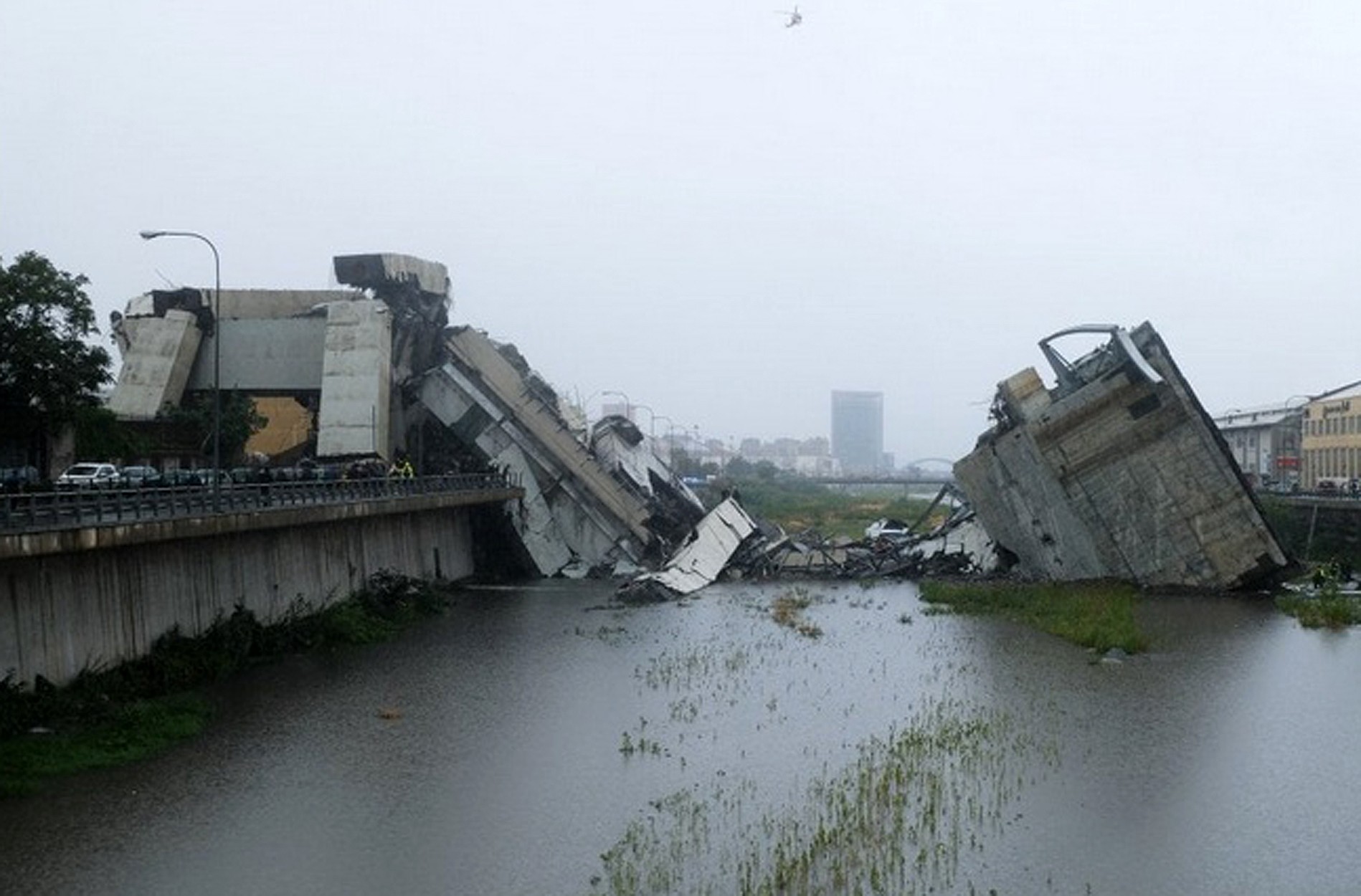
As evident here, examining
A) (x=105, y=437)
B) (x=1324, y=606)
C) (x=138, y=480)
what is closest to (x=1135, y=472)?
(x=1324, y=606)

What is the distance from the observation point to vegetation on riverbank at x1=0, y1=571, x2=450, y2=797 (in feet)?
70.3

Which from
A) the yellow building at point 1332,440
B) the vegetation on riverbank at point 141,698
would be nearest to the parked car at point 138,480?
the vegetation on riverbank at point 141,698

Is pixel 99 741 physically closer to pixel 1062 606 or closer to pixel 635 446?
pixel 1062 606

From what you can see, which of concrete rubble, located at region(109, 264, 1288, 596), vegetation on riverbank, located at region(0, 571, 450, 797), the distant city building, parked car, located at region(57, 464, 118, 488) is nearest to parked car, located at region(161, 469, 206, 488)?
parked car, located at region(57, 464, 118, 488)

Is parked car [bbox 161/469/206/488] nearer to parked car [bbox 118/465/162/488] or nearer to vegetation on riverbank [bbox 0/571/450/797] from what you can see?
parked car [bbox 118/465/162/488]

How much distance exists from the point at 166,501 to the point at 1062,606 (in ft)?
88.4

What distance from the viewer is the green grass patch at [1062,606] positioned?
118 feet

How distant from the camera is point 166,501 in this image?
2898 centimetres

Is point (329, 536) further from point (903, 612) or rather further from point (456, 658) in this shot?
point (903, 612)

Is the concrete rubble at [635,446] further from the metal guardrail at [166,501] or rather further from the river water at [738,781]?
the river water at [738,781]

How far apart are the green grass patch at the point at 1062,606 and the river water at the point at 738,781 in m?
1.47

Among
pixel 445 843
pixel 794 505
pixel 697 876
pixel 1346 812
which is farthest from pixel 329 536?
pixel 794 505

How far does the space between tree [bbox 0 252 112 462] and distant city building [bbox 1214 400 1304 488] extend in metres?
76.6

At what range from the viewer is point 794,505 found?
5192 inches
